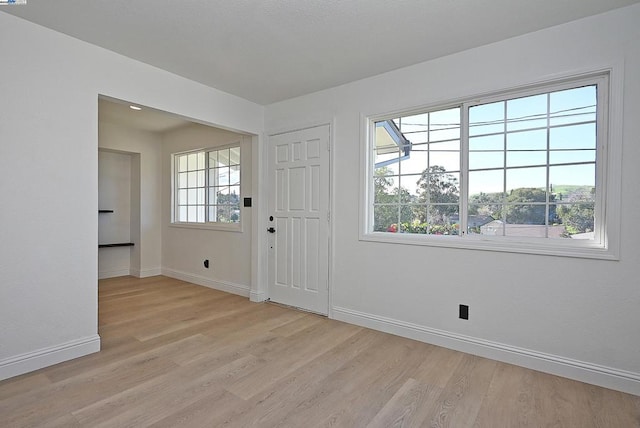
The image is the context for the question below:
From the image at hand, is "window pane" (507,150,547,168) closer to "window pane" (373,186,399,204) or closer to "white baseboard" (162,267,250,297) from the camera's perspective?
"window pane" (373,186,399,204)

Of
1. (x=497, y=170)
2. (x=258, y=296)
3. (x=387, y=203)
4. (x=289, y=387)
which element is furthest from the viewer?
(x=258, y=296)

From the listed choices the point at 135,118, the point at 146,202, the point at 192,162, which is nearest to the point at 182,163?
the point at 192,162

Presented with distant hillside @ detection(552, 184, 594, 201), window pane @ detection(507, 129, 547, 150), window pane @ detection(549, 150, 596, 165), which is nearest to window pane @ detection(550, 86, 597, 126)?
window pane @ detection(507, 129, 547, 150)

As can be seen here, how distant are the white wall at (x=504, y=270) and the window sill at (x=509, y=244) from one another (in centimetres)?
5

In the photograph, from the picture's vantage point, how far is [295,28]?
94.0 inches

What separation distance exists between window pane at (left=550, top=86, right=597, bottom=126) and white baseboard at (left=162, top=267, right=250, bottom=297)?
3.75 metres

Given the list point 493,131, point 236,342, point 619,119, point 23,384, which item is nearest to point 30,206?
point 23,384

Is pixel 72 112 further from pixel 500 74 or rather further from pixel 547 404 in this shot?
pixel 547 404

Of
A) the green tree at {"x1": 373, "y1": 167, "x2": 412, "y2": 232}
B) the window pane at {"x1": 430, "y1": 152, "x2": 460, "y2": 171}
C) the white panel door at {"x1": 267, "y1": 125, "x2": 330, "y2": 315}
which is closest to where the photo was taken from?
the window pane at {"x1": 430, "y1": 152, "x2": 460, "y2": 171}

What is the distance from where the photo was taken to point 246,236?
439cm

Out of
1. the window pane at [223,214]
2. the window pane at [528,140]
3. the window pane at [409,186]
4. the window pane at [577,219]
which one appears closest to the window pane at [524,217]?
the window pane at [577,219]

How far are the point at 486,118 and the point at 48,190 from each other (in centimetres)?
345

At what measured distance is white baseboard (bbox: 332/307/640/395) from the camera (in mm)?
2150

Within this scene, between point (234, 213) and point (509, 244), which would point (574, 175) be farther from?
point (234, 213)
